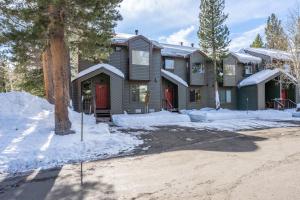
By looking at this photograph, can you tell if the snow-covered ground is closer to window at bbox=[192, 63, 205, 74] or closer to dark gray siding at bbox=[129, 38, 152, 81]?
dark gray siding at bbox=[129, 38, 152, 81]

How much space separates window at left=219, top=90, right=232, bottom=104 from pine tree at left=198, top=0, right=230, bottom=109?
281cm

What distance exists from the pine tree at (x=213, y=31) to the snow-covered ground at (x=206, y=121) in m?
7.16

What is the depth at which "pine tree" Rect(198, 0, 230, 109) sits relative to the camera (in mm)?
29391

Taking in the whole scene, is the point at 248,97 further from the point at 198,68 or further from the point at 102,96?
the point at 102,96

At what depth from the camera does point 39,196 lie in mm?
6031

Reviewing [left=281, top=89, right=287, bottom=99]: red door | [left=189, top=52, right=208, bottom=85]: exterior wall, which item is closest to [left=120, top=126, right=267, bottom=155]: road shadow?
[left=189, top=52, right=208, bottom=85]: exterior wall

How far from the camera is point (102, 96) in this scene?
939 inches

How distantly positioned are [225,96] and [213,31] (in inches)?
282

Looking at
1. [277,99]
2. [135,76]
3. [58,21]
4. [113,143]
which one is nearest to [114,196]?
[113,143]

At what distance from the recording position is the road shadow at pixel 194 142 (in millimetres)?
10742

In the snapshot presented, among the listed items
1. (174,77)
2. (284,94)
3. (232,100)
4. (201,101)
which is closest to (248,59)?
(232,100)

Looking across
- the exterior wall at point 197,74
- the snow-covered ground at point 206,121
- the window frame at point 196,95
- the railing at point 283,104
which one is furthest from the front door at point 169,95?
the railing at point 283,104

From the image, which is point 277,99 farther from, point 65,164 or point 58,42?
point 65,164

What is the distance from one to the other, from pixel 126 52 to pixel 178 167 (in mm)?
17092
